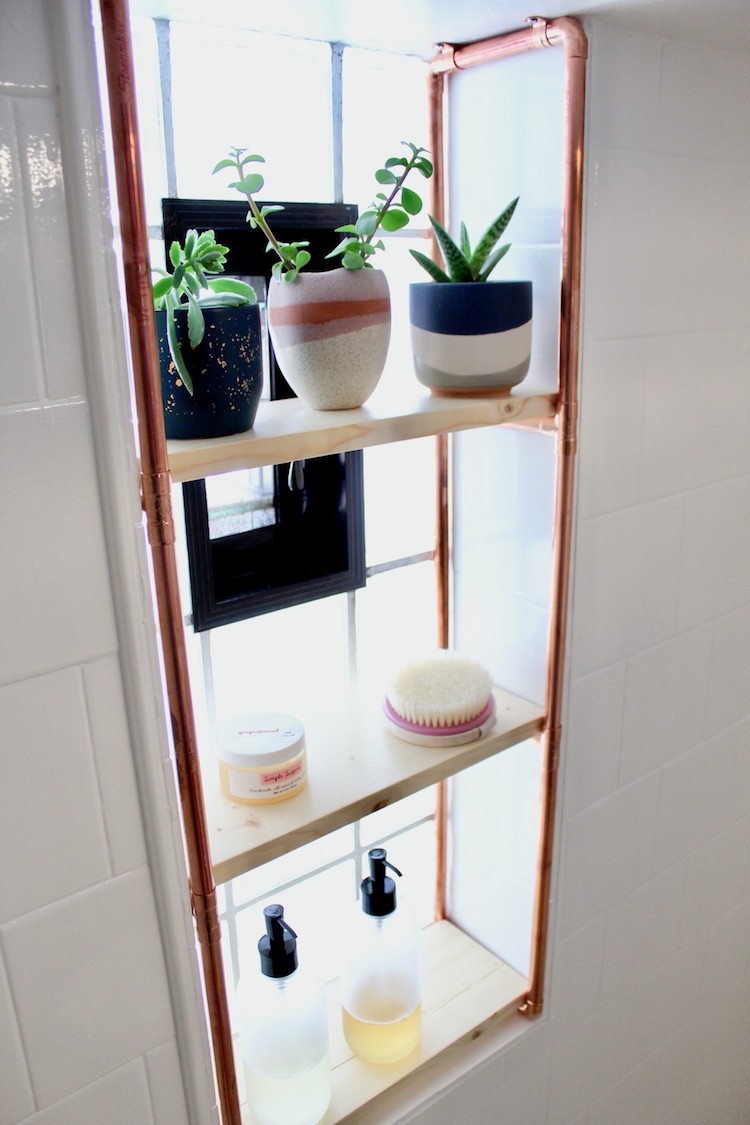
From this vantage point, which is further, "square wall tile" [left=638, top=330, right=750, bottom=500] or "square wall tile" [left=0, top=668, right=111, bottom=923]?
"square wall tile" [left=638, top=330, right=750, bottom=500]

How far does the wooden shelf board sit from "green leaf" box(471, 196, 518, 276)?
47cm

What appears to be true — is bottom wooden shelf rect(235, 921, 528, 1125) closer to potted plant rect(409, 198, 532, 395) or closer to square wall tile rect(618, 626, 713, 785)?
square wall tile rect(618, 626, 713, 785)

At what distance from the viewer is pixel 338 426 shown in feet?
2.22

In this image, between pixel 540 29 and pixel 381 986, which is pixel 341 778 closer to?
pixel 381 986

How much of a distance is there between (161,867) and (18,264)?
0.45m

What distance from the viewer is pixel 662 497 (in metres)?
1.02

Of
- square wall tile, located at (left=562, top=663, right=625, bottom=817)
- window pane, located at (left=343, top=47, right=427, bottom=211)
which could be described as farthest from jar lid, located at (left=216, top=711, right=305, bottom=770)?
window pane, located at (left=343, top=47, right=427, bottom=211)

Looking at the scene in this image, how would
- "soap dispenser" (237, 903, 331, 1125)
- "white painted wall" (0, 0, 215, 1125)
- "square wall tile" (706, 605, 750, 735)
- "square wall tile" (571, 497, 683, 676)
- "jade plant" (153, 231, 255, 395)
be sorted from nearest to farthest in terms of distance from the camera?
"white painted wall" (0, 0, 215, 1125) → "jade plant" (153, 231, 255, 395) → "soap dispenser" (237, 903, 331, 1125) → "square wall tile" (571, 497, 683, 676) → "square wall tile" (706, 605, 750, 735)

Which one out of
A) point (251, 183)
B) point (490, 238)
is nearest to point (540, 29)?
point (490, 238)

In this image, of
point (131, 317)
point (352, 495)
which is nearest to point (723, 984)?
point (352, 495)

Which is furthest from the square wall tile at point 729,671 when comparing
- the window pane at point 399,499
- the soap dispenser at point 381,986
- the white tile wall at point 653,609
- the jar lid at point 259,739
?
the jar lid at point 259,739

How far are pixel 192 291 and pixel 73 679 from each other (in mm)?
292

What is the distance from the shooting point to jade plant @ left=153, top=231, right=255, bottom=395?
24.5 inches

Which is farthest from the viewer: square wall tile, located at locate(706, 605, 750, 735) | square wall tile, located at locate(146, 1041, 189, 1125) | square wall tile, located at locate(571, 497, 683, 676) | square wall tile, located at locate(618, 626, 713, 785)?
square wall tile, located at locate(706, 605, 750, 735)
